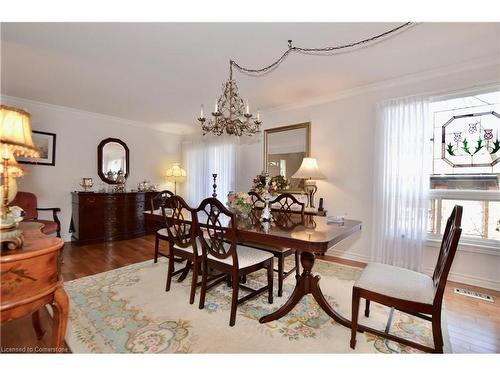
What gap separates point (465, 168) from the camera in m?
2.67

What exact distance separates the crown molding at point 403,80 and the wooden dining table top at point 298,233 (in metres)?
2.11

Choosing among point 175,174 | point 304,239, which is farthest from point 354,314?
point 175,174

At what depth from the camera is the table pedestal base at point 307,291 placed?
1808 millimetres

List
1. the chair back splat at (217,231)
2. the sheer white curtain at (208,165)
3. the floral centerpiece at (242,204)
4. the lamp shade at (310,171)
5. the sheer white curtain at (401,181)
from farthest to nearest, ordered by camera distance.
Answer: the sheer white curtain at (208,165) < the lamp shade at (310,171) < the sheer white curtain at (401,181) < the floral centerpiece at (242,204) < the chair back splat at (217,231)

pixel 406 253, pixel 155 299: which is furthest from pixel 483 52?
pixel 155 299

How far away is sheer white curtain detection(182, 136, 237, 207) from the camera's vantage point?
15.8 feet

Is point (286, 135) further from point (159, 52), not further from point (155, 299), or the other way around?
point (155, 299)

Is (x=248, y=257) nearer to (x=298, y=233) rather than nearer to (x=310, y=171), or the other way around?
(x=298, y=233)

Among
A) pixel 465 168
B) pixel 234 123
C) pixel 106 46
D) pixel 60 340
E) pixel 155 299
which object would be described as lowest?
pixel 155 299

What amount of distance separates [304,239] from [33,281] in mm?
1385

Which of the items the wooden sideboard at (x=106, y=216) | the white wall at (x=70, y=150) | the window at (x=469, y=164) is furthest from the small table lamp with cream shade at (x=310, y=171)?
the white wall at (x=70, y=150)

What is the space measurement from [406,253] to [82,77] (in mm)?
4585

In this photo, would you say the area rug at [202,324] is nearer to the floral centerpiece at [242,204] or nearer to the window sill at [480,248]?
the floral centerpiece at [242,204]

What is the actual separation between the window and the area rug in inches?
60.6
